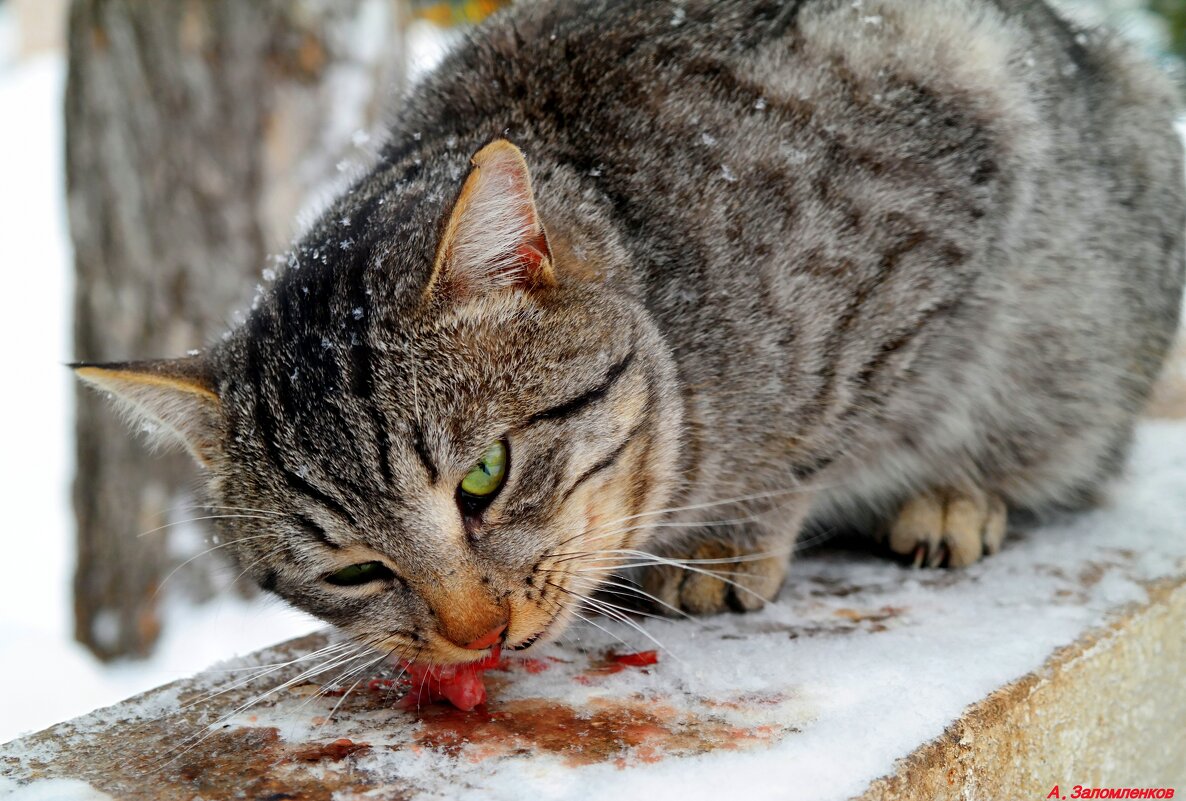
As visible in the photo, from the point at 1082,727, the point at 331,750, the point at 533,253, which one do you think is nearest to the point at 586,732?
the point at 331,750

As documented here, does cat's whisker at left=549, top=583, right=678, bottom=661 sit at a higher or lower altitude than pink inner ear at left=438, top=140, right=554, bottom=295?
lower

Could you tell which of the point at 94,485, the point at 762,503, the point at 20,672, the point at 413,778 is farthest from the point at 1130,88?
the point at 20,672

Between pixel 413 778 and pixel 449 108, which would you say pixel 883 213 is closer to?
pixel 449 108

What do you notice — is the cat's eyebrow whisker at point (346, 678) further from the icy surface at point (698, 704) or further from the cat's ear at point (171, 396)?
the cat's ear at point (171, 396)

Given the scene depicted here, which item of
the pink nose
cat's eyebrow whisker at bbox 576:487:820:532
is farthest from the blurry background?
the pink nose

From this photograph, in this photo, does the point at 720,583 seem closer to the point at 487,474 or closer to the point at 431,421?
the point at 487,474

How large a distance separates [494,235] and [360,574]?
1.95ft

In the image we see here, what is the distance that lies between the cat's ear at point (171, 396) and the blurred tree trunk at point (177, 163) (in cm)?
196

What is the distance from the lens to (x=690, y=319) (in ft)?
7.07

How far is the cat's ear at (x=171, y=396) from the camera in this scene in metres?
1.91

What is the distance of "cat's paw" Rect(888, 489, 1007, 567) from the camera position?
2551 millimetres

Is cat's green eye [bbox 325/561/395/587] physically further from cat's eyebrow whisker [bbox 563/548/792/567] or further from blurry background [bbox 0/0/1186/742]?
blurry background [bbox 0/0/1186/742]

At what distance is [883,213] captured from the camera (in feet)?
7.50

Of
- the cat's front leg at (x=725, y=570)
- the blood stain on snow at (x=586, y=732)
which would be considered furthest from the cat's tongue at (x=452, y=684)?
the cat's front leg at (x=725, y=570)
